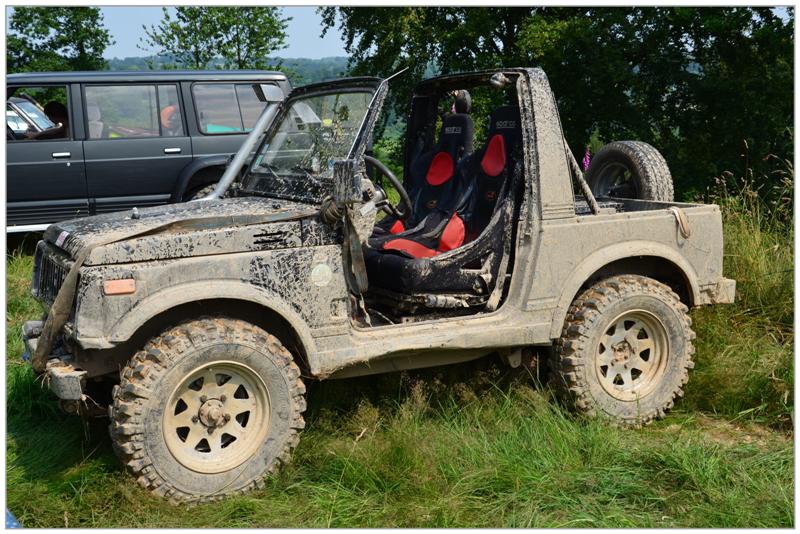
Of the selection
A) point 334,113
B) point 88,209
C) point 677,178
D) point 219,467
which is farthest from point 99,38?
point 219,467

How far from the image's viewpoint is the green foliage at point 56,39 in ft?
54.4

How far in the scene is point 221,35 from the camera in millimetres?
18344

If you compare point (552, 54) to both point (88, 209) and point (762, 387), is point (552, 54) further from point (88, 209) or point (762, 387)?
point (762, 387)

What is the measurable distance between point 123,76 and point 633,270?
252 inches

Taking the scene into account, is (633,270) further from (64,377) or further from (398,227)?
(64,377)

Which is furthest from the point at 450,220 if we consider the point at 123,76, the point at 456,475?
the point at 123,76

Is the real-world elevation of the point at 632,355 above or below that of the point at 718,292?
below

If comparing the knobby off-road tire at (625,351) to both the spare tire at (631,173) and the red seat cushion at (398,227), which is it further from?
the red seat cushion at (398,227)

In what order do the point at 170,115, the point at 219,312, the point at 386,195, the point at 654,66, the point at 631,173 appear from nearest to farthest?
the point at 219,312 < the point at 386,195 < the point at 631,173 < the point at 170,115 < the point at 654,66

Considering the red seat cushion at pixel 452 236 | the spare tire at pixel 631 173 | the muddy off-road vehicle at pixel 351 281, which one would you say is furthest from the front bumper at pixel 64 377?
the spare tire at pixel 631 173

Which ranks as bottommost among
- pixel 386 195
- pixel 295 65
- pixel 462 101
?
pixel 386 195

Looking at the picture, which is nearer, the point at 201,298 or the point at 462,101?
the point at 201,298

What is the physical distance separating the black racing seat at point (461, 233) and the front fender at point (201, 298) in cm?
78

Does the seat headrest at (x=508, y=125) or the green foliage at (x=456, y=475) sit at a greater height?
the seat headrest at (x=508, y=125)
